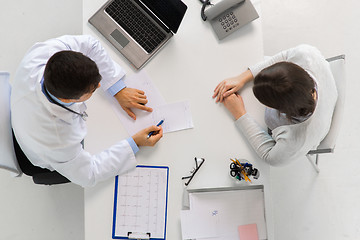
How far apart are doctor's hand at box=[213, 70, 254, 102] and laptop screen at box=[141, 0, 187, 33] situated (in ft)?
1.07

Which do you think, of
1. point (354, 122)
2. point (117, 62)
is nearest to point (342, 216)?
point (354, 122)

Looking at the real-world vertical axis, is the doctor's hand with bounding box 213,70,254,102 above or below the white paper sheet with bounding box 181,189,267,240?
above

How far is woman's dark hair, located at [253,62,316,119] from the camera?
104 centimetres

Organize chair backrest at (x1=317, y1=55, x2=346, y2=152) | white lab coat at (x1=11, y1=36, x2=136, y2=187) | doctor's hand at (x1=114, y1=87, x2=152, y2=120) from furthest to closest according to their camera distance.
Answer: doctor's hand at (x1=114, y1=87, x2=152, y2=120)
chair backrest at (x1=317, y1=55, x2=346, y2=152)
white lab coat at (x1=11, y1=36, x2=136, y2=187)

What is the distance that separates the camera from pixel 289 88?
3.40ft

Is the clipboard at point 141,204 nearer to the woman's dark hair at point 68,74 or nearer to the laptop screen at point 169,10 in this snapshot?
the woman's dark hair at point 68,74

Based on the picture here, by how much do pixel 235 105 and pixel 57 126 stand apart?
745 millimetres

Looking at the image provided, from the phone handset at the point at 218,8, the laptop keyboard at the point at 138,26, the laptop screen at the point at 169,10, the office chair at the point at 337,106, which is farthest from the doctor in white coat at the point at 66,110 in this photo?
the office chair at the point at 337,106

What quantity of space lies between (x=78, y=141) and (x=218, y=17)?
840 millimetres

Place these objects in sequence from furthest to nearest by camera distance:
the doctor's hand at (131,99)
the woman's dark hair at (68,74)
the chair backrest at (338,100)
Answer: the doctor's hand at (131,99)
the chair backrest at (338,100)
the woman's dark hair at (68,74)

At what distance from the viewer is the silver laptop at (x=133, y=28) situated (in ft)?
4.51

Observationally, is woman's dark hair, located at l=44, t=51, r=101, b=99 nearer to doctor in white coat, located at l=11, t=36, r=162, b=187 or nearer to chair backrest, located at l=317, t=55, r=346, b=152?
doctor in white coat, located at l=11, t=36, r=162, b=187

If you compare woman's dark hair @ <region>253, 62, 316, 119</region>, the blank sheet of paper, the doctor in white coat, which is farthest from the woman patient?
the doctor in white coat

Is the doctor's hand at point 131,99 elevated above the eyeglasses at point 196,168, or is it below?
above
